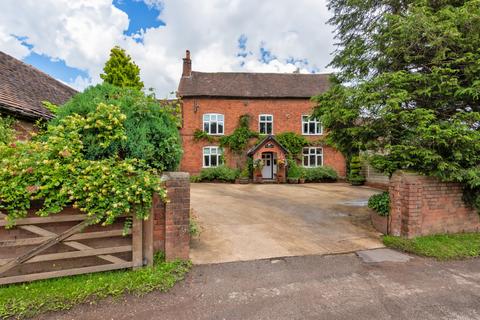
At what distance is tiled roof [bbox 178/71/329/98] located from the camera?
1795 cm

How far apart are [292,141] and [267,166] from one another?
9.21 ft

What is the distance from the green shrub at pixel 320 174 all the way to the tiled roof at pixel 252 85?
594cm

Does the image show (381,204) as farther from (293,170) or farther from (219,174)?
(219,174)

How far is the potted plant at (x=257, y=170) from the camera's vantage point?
16.2 metres

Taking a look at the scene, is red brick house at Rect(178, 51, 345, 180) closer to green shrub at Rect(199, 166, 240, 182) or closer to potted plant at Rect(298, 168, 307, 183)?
green shrub at Rect(199, 166, 240, 182)

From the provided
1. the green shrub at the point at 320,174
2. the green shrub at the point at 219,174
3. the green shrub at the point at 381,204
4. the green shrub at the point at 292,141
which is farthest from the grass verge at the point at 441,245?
the green shrub at the point at 292,141

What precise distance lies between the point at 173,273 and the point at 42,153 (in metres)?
2.48

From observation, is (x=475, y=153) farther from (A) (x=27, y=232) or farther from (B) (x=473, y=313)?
(A) (x=27, y=232)

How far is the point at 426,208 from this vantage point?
4.91 meters

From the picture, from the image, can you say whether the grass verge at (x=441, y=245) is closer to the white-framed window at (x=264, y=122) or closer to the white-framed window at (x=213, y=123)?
the white-framed window at (x=264, y=122)

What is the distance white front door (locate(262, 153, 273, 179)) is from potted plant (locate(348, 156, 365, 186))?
18.3ft

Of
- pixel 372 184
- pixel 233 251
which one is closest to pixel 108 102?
pixel 233 251

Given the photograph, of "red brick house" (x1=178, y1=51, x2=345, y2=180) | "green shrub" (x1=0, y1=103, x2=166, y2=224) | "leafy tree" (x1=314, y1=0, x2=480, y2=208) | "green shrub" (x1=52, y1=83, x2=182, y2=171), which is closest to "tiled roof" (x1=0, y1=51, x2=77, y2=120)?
"green shrub" (x1=52, y1=83, x2=182, y2=171)

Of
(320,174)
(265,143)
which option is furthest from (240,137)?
(320,174)
